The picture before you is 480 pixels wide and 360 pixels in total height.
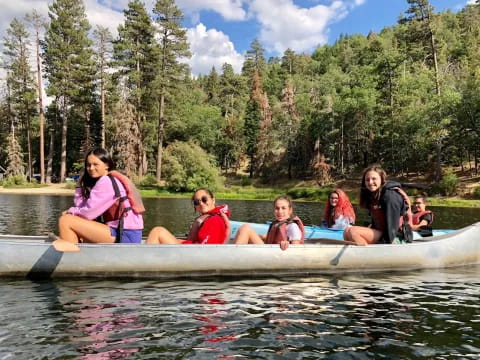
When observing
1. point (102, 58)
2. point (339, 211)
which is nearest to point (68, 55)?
point (102, 58)

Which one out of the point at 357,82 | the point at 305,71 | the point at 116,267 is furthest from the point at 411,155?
the point at 305,71

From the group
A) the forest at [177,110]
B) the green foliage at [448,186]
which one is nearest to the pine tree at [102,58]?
the forest at [177,110]

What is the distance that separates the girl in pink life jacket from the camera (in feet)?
19.4

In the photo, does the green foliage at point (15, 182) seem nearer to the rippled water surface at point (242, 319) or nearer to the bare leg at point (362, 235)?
the rippled water surface at point (242, 319)

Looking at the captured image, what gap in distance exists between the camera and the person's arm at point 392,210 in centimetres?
671

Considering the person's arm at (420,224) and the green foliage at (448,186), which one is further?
the green foliage at (448,186)

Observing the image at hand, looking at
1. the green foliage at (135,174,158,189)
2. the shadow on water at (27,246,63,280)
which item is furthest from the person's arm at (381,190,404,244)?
the green foliage at (135,174,158,189)

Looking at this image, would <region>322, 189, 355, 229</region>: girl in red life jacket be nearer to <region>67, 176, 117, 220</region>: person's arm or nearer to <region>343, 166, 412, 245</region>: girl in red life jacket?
<region>343, 166, 412, 245</region>: girl in red life jacket

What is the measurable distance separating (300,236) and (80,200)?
3.28m

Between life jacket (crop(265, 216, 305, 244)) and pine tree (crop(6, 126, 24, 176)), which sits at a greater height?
pine tree (crop(6, 126, 24, 176))

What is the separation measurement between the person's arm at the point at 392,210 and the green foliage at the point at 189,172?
34085mm

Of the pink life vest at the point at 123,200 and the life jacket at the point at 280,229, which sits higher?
the pink life vest at the point at 123,200

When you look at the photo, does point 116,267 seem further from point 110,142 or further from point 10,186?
point 110,142

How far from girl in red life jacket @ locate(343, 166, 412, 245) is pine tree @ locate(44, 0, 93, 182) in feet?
140
